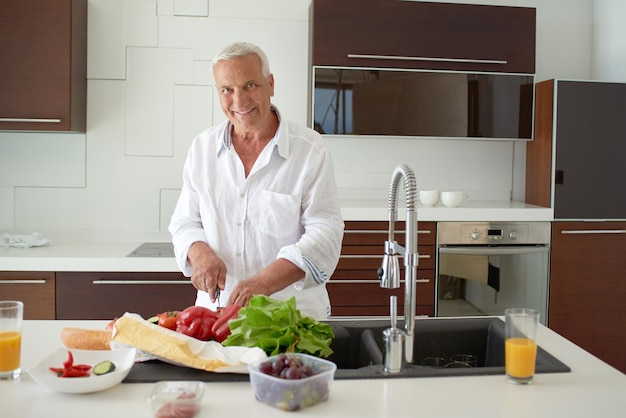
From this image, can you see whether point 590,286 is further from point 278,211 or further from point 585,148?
point 278,211

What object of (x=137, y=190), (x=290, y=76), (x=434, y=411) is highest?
(x=290, y=76)

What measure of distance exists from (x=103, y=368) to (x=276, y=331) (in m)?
0.37

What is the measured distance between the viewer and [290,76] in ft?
12.9

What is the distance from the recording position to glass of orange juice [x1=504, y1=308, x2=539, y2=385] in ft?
4.82

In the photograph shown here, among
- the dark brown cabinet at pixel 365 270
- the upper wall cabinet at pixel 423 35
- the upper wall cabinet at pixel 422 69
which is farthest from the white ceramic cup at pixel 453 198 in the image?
the upper wall cabinet at pixel 423 35

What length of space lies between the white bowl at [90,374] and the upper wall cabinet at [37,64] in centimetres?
Answer: 218

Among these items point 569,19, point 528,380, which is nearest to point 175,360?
point 528,380

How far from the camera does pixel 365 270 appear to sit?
357 centimetres

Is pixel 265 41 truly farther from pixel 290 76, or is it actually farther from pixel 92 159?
pixel 92 159

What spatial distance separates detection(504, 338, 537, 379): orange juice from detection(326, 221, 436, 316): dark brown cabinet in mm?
2032

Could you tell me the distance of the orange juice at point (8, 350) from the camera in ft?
4.85

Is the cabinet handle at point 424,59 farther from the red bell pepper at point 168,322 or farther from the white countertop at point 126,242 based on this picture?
the red bell pepper at point 168,322

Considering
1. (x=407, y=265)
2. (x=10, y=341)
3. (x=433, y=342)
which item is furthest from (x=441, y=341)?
(x=10, y=341)

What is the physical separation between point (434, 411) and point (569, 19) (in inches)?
136
